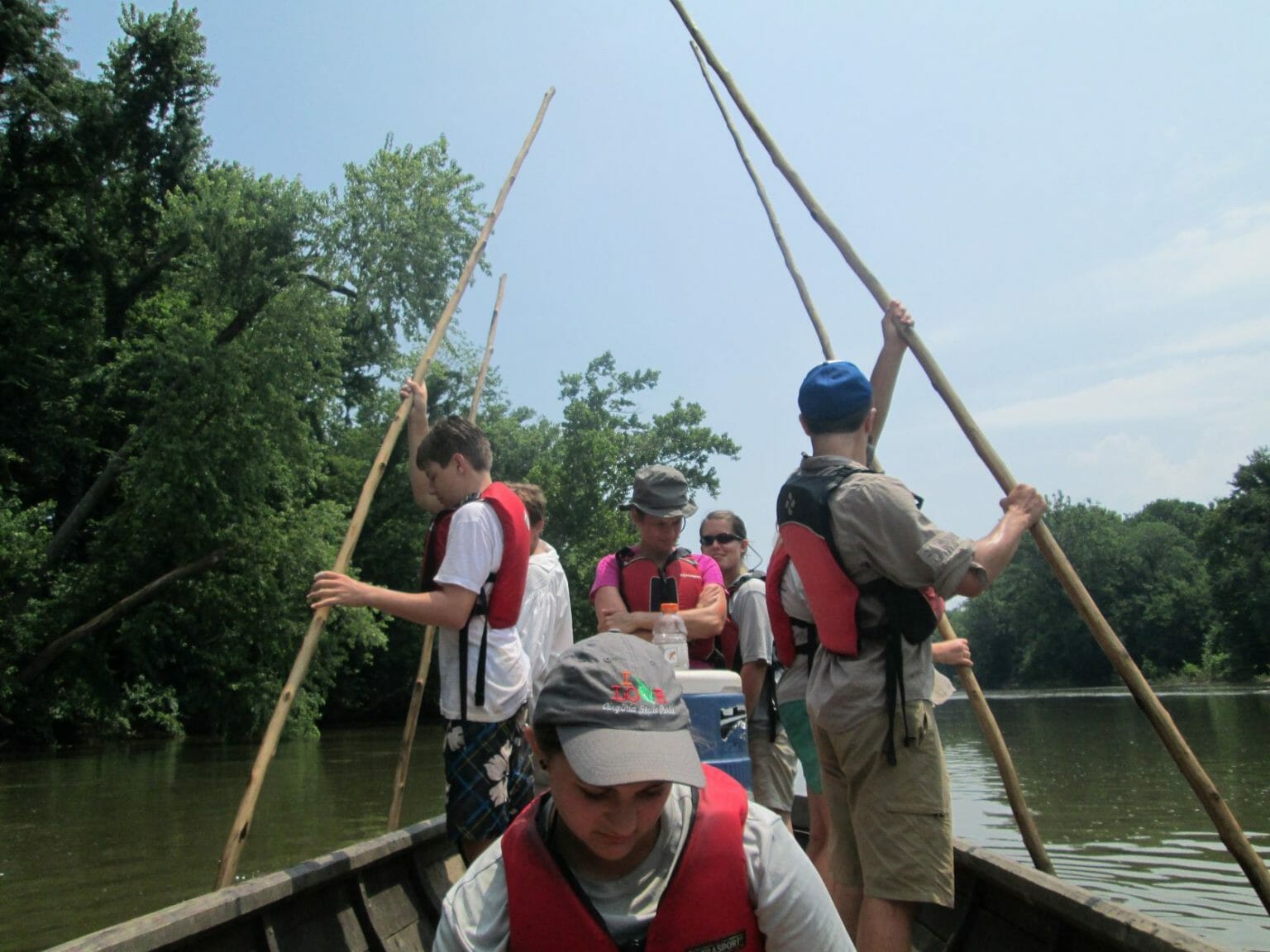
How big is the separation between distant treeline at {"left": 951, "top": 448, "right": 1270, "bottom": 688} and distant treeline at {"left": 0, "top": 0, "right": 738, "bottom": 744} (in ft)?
122

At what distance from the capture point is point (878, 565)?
2.36 metres

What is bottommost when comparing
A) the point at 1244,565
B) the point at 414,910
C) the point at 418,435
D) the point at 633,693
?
the point at 414,910

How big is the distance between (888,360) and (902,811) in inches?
54.3

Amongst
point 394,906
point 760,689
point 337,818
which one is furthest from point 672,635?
point 337,818

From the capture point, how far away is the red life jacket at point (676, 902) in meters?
1.41

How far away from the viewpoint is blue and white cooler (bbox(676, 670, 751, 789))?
3.53 m

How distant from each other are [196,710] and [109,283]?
9.14 metres

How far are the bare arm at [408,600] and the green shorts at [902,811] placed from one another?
1.08 metres

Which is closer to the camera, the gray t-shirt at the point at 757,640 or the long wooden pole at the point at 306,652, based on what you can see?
the long wooden pole at the point at 306,652

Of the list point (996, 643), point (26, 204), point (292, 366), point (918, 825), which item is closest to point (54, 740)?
point (292, 366)

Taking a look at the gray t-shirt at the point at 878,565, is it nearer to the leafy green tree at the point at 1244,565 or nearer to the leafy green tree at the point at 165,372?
the leafy green tree at the point at 165,372

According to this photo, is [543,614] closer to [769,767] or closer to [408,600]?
[408,600]

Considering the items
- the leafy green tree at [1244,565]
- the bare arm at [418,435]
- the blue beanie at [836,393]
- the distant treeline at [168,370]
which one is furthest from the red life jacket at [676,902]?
the leafy green tree at [1244,565]

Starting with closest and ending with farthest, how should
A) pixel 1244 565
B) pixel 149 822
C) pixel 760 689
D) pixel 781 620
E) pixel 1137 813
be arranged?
pixel 781 620
pixel 760 689
pixel 149 822
pixel 1137 813
pixel 1244 565
